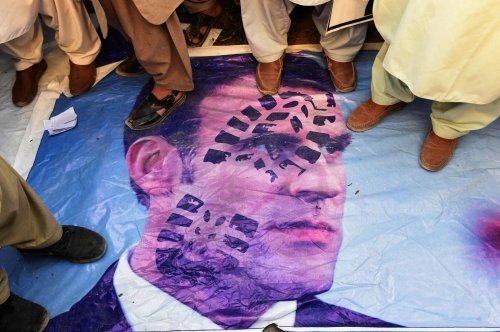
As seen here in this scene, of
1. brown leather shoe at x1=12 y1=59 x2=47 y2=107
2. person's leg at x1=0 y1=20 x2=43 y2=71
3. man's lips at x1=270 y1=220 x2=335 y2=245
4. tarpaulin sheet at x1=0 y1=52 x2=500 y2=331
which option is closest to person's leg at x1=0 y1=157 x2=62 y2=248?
tarpaulin sheet at x1=0 y1=52 x2=500 y2=331

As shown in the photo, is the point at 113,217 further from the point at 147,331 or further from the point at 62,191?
the point at 147,331

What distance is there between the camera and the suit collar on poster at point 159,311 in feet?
3.05

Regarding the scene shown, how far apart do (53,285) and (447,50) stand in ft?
3.90

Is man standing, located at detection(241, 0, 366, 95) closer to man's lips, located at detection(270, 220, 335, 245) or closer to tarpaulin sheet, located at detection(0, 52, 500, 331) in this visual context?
tarpaulin sheet, located at detection(0, 52, 500, 331)

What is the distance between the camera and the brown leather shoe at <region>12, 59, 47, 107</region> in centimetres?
148

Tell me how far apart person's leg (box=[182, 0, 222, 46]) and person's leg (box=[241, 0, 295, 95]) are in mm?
326

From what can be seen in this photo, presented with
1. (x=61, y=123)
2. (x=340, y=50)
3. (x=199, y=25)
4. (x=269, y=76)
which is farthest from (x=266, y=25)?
(x=61, y=123)

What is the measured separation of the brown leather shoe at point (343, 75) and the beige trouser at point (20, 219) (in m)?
1.02

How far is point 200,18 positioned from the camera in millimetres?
1668

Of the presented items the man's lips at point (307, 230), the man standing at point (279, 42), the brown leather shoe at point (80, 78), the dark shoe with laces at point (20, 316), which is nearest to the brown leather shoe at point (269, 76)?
the man standing at point (279, 42)

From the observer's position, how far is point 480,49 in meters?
0.87

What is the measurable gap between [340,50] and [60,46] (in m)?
1.09

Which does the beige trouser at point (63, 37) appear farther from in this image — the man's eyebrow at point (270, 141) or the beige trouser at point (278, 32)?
the man's eyebrow at point (270, 141)

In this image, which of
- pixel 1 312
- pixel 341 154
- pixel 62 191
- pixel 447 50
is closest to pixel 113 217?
pixel 62 191
